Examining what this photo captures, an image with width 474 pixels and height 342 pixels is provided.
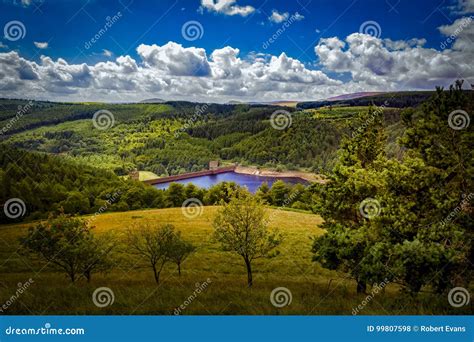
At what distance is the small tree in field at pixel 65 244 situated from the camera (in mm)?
8898

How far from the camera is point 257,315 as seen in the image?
7285mm

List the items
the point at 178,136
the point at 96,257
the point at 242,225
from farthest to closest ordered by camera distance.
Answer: the point at 178,136 < the point at 96,257 < the point at 242,225

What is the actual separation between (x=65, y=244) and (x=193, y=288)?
12.4ft

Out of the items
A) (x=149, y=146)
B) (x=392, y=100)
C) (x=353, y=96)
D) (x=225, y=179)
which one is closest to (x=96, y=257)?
(x=225, y=179)

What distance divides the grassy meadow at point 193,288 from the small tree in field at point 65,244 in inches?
22.1

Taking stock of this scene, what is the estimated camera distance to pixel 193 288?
8.51 meters

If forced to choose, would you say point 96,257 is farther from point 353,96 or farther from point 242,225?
point 353,96

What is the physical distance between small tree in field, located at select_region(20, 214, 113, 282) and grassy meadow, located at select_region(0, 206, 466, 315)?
0.56 m

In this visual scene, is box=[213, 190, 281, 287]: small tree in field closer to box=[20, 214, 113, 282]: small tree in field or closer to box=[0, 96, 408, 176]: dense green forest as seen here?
box=[20, 214, 113, 282]: small tree in field

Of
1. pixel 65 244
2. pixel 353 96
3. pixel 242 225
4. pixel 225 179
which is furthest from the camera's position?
pixel 225 179

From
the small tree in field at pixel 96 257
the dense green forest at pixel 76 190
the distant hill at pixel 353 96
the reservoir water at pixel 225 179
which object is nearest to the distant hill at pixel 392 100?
the distant hill at pixel 353 96

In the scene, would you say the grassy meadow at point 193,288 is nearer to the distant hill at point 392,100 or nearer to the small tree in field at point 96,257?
the small tree in field at point 96,257

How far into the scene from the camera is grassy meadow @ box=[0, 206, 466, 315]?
7.36 metres

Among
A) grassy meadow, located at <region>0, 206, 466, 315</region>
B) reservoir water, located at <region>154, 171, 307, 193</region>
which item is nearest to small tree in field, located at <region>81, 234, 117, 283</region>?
grassy meadow, located at <region>0, 206, 466, 315</region>
